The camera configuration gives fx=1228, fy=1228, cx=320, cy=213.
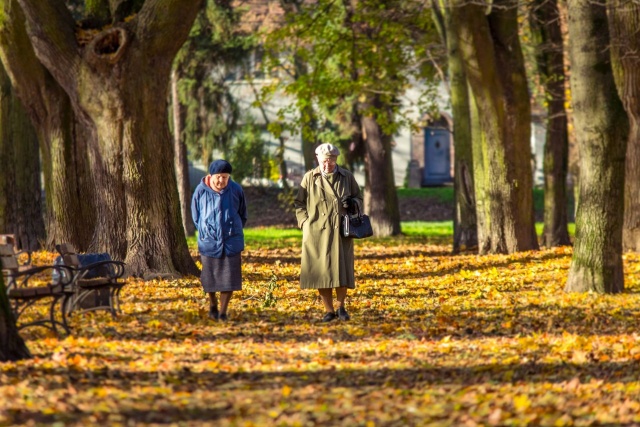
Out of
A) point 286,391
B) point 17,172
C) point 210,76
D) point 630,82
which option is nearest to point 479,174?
point 630,82

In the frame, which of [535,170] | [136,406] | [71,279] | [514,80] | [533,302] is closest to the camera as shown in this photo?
[136,406]

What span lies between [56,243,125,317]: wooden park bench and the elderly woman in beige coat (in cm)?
179

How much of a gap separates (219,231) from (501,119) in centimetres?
988

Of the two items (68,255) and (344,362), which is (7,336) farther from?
(68,255)

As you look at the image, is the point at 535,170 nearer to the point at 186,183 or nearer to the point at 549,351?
the point at 186,183

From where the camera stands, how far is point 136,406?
23.2 ft

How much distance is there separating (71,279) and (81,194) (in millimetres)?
8767

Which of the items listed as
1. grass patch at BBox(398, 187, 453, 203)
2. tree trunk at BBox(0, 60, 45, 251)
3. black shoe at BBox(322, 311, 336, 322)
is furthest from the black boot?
grass patch at BBox(398, 187, 453, 203)

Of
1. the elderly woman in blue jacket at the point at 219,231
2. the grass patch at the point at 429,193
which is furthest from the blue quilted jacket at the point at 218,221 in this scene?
the grass patch at the point at 429,193

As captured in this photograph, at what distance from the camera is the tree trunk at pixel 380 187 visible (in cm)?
3183

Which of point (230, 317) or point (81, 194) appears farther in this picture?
point (81, 194)

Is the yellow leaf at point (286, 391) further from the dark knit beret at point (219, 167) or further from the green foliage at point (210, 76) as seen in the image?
the green foliage at point (210, 76)

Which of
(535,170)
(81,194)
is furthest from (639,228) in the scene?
(535,170)

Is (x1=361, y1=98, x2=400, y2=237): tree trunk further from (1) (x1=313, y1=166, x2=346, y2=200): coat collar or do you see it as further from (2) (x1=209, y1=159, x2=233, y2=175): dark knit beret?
(2) (x1=209, y1=159, x2=233, y2=175): dark knit beret
